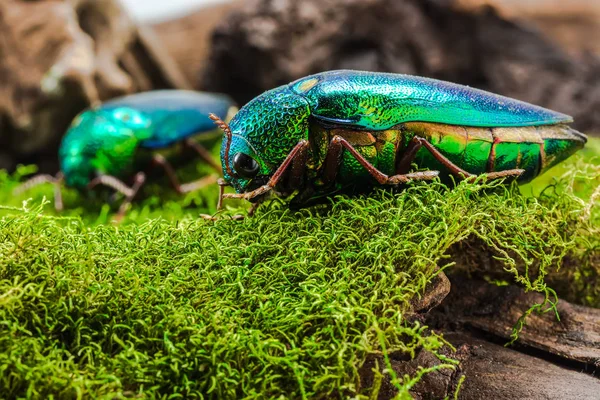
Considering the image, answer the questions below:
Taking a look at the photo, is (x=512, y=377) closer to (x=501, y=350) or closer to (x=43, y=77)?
(x=501, y=350)

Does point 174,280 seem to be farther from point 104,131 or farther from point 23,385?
point 104,131

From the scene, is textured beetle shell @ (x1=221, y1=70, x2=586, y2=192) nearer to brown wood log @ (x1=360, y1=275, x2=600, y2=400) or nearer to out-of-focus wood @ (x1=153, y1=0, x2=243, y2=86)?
brown wood log @ (x1=360, y1=275, x2=600, y2=400)

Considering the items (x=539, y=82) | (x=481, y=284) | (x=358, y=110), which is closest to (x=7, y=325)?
(x=358, y=110)

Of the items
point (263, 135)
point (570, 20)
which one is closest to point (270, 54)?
point (263, 135)

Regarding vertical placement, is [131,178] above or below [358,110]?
below

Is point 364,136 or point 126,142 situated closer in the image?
point 364,136

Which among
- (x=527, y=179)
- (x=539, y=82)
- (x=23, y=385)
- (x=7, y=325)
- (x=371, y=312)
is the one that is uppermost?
(x=539, y=82)
